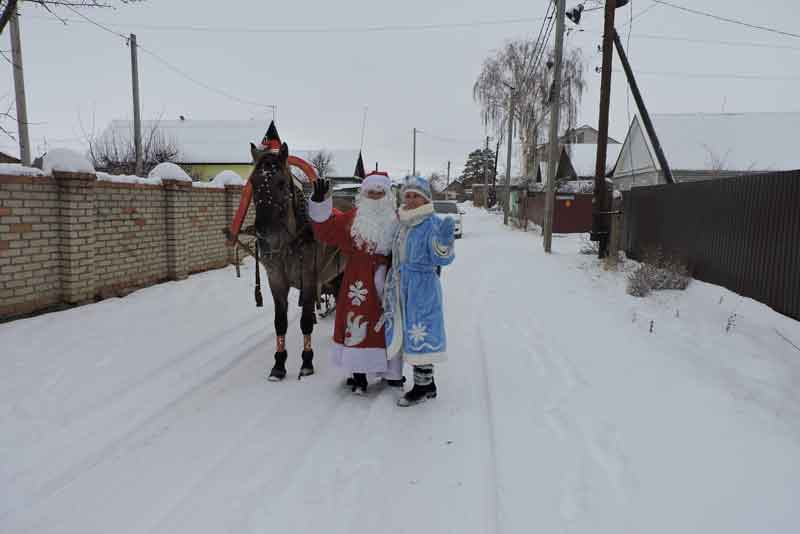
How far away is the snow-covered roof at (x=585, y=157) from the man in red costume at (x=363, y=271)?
35.0 metres

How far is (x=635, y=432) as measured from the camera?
3.59m

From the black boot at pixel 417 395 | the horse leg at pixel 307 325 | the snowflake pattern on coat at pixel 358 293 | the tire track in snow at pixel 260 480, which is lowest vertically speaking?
the tire track in snow at pixel 260 480

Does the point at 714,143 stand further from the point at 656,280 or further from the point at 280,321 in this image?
the point at 280,321

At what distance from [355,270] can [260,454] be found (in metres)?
1.68

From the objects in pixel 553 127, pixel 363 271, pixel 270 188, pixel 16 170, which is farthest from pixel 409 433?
pixel 553 127

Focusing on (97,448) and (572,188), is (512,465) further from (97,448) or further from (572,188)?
(572,188)

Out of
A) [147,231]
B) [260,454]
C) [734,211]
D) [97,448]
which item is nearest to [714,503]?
[260,454]

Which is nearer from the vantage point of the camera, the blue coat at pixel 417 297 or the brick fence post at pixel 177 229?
the blue coat at pixel 417 297

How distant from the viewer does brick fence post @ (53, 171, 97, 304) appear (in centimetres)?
637

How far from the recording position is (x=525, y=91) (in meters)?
34.0

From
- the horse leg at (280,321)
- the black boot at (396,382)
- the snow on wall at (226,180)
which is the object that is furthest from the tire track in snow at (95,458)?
the snow on wall at (226,180)

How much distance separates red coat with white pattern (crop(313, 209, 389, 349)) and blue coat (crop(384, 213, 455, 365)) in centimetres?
13

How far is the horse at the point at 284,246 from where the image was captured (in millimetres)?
4312

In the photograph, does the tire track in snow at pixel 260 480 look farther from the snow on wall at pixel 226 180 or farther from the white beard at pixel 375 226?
the snow on wall at pixel 226 180
